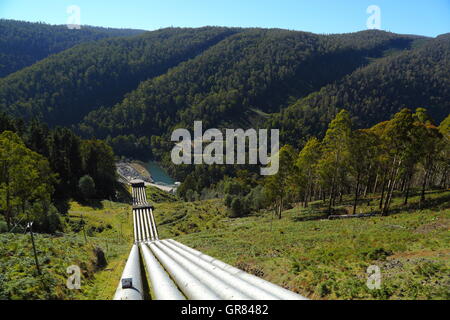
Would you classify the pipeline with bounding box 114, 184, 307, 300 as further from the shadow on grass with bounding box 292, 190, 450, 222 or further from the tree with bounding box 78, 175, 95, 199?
the tree with bounding box 78, 175, 95, 199

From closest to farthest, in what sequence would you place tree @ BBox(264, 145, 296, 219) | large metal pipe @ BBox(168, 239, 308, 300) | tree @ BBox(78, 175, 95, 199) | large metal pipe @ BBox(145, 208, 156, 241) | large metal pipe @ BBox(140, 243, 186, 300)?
large metal pipe @ BBox(168, 239, 308, 300) < large metal pipe @ BBox(140, 243, 186, 300) < tree @ BBox(264, 145, 296, 219) < large metal pipe @ BBox(145, 208, 156, 241) < tree @ BBox(78, 175, 95, 199)

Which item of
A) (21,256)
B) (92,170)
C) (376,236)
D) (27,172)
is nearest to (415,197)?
(376,236)

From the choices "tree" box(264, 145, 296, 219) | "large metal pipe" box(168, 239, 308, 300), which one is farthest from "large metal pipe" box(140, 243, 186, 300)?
"tree" box(264, 145, 296, 219)

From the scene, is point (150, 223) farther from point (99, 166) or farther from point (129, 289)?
point (129, 289)

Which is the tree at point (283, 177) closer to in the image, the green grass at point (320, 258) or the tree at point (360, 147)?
the tree at point (360, 147)

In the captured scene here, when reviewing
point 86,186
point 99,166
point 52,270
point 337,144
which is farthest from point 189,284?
point 99,166

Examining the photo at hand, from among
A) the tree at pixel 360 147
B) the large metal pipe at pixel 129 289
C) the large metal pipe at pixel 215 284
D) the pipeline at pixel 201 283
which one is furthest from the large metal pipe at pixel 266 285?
the tree at pixel 360 147

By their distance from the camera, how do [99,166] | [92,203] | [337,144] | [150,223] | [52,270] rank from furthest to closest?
[99,166] → [92,203] → [150,223] → [337,144] → [52,270]

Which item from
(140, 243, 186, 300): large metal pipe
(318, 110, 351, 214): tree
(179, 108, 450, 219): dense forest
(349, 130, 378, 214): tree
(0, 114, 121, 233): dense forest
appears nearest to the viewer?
(140, 243, 186, 300): large metal pipe

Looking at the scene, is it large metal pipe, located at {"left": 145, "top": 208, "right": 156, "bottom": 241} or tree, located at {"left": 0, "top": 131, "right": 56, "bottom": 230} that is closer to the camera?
tree, located at {"left": 0, "top": 131, "right": 56, "bottom": 230}
